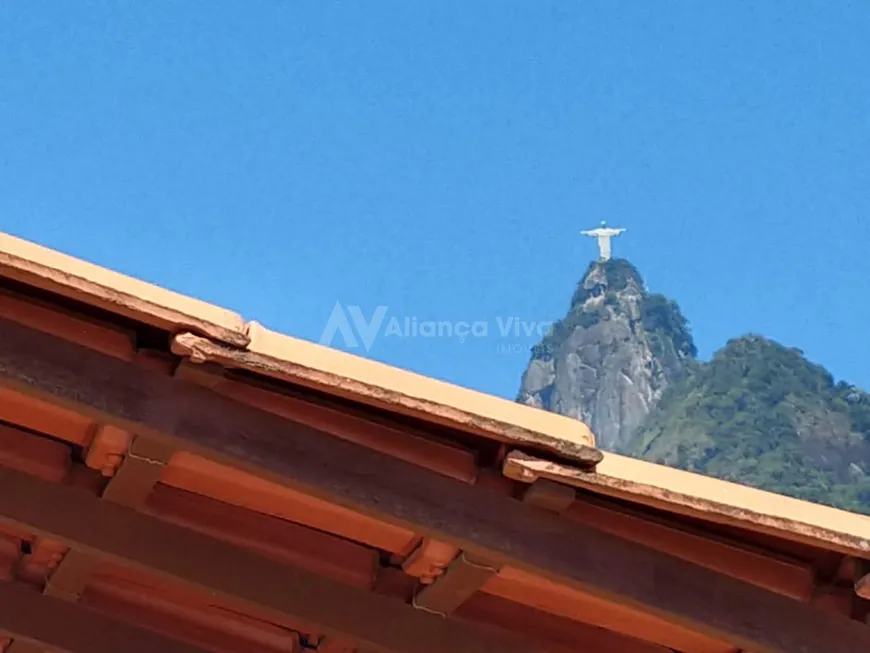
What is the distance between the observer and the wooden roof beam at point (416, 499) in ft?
9.80

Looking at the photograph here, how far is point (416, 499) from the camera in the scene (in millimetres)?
3174

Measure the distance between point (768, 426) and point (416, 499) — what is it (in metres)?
109

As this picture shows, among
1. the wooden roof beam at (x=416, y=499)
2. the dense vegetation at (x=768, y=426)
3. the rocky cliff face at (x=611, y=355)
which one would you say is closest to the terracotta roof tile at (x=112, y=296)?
the wooden roof beam at (x=416, y=499)

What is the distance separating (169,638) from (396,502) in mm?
1536

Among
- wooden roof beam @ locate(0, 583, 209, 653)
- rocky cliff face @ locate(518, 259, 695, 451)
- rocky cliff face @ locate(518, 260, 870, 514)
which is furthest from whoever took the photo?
rocky cliff face @ locate(518, 259, 695, 451)

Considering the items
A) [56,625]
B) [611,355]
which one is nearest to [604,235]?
[611,355]

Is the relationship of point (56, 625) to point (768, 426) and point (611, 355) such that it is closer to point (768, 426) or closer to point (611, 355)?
point (768, 426)

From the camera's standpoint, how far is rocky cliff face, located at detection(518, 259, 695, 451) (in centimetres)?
13912

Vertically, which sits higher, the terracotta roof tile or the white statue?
the white statue

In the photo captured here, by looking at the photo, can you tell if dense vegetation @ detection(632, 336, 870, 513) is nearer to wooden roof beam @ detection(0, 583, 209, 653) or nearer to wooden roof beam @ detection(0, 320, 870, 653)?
wooden roof beam @ detection(0, 583, 209, 653)

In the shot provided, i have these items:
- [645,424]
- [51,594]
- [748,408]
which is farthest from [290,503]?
[645,424]

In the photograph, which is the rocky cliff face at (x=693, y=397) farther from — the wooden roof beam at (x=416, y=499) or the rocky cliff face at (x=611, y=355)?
the wooden roof beam at (x=416, y=499)

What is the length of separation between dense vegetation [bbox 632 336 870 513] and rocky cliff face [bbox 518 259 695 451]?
24.4ft

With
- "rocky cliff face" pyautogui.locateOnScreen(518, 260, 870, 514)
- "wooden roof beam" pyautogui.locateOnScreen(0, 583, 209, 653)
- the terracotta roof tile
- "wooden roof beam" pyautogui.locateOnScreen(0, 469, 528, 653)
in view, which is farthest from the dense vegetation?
the terracotta roof tile
